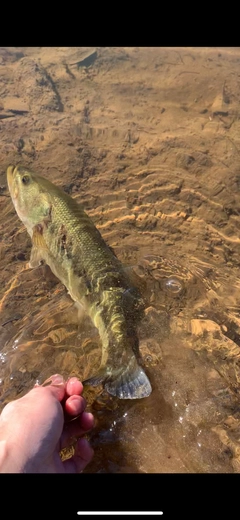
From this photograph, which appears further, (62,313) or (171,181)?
(171,181)

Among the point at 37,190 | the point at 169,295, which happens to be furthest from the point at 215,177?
the point at 37,190

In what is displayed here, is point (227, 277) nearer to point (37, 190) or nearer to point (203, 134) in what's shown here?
point (37, 190)

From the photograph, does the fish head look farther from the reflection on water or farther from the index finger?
the index finger

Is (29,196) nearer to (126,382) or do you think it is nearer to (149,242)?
(149,242)

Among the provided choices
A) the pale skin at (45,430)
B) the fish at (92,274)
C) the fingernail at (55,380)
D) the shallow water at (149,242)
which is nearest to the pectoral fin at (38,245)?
the fish at (92,274)

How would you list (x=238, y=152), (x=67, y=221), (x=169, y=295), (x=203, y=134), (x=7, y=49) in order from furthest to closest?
(x=7, y=49)
(x=203, y=134)
(x=238, y=152)
(x=169, y=295)
(x=67, y=221)

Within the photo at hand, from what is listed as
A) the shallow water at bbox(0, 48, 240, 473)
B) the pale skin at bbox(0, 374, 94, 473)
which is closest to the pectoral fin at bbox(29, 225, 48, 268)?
the shallow water at bbox(0, 48, 240, 473)
